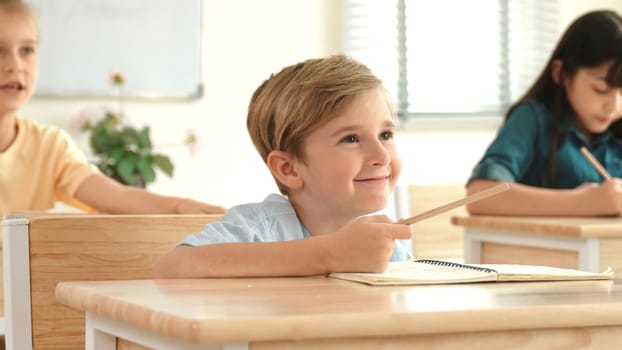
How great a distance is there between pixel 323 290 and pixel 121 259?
560 millimetres

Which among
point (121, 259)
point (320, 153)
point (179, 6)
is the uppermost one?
point (179, 6)

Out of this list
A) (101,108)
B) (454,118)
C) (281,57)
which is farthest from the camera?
(454,118)

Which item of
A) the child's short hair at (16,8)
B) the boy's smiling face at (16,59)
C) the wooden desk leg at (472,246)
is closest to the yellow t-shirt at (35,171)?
the boy's smiling face at (16,59)

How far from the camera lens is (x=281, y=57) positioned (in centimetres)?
462

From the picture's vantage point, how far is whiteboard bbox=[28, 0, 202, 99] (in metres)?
4.11

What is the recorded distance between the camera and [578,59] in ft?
9.59

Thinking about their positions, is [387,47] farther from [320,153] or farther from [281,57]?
[320,153]

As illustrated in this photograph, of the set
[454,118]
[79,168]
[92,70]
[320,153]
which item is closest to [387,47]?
[454,118]

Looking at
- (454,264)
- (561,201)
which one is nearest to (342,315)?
(454,264)

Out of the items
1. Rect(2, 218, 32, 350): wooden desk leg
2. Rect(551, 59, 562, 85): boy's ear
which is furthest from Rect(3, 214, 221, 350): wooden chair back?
Rect(551, 59, 562, 85): boy's ear

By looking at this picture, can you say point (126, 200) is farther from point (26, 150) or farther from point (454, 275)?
point (454, 275)

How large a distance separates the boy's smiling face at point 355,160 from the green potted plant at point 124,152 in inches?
89.8

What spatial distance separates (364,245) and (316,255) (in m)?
0.06

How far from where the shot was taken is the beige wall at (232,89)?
14.4 feet
